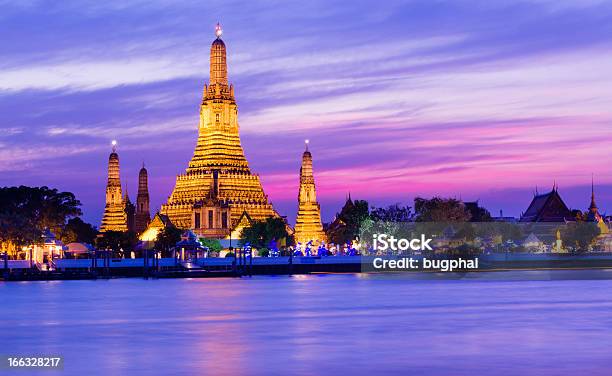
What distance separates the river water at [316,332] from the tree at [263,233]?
1936 inches

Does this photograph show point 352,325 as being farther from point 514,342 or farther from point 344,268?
point 344,268

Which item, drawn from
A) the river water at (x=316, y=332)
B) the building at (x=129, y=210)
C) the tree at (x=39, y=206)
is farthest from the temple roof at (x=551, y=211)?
the river water at (x=316, y=332)

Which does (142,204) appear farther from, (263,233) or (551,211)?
(551,211)

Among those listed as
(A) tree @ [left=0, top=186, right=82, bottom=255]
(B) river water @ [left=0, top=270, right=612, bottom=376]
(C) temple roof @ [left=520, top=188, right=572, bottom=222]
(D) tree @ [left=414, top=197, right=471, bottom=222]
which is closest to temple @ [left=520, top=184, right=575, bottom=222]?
(C) temple roof @ [left=520, top=188, right=572, bottom=222]

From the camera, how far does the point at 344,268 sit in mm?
106750

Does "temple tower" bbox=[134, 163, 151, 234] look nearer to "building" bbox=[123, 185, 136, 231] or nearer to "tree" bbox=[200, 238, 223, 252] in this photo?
"building" bbox=[123, 185, 136, 231]

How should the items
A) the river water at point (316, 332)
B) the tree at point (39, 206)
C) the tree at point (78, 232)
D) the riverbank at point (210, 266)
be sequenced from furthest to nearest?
1. the tree at point (78, 232)
2. the tree at point (39, 206)
3. the riverbank at point (210, 266)
4. the river water at point (316, 332)

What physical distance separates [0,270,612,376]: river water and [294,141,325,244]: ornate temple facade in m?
60.8

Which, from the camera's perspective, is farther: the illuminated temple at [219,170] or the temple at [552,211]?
the temple at [552,211]

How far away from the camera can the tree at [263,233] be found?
117 m

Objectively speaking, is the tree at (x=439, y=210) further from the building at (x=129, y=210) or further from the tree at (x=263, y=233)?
the building at (x=129, y=210)

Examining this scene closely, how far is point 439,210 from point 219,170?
23598mm

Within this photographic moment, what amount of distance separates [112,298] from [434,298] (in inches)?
630

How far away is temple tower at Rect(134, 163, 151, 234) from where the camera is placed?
480 ft
